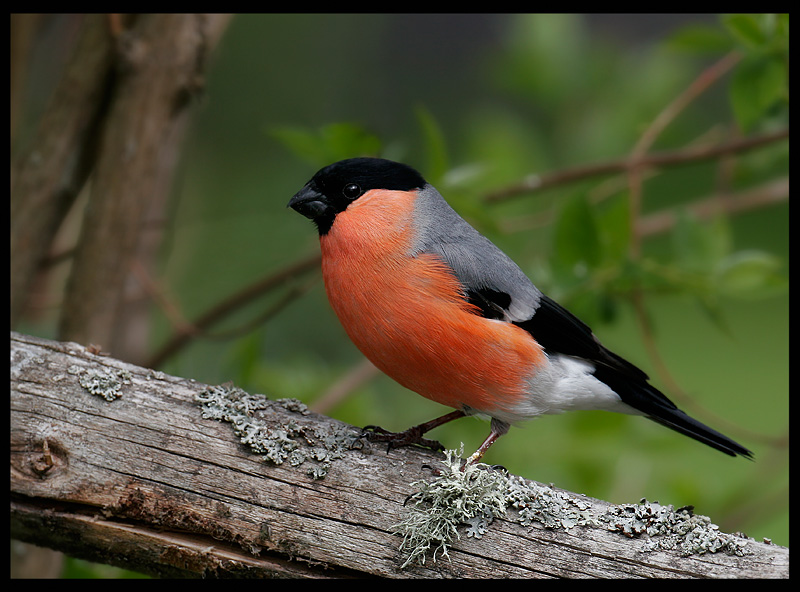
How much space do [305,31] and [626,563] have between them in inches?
156

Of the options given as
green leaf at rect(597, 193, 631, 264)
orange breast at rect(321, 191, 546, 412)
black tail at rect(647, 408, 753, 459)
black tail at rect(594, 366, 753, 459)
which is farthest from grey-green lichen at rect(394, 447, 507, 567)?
green leaf at rect(597, 193, 631, 264)

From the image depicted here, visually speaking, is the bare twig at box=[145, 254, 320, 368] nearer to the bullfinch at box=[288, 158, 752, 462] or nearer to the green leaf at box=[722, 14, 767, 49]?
the bullfinch at box=[288, 158, 752, 462]

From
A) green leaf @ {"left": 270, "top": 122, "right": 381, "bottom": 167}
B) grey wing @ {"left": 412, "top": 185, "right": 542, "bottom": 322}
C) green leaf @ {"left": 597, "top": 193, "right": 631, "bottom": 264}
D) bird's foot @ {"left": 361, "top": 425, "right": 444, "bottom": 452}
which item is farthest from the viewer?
green leaf @ {"left": 597, "top": 193, "right": 631, "bottom": 264}

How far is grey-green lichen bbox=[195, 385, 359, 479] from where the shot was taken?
7.09 feet

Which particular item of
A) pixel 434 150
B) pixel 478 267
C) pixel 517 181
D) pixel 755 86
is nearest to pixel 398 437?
pixel 478 267

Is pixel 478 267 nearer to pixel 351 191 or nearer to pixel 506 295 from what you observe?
pixel 506 295

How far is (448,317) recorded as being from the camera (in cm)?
239

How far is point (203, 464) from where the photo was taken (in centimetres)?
211

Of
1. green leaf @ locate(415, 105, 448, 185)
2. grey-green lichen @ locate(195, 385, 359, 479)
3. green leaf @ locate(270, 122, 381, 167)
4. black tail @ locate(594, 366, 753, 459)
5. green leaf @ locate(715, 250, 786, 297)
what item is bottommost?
grey-green lichen @ locate(195, 385, 359, 479)

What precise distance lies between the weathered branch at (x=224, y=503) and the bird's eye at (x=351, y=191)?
917 millimetres

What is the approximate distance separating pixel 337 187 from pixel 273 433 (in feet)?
3.20

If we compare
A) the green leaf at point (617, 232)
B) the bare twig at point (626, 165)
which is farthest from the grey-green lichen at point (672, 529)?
the bare twig at point (626, 165)
